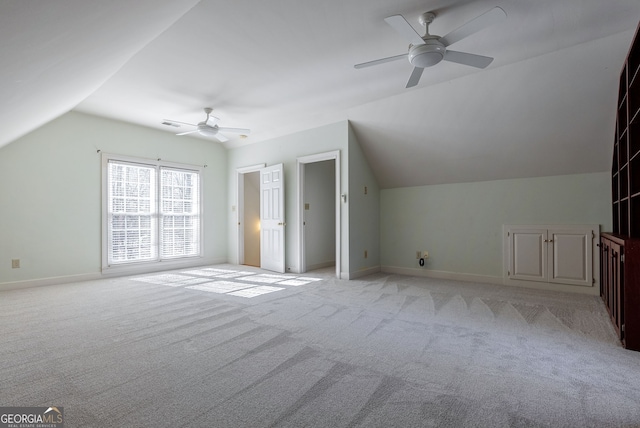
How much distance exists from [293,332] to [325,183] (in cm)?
437

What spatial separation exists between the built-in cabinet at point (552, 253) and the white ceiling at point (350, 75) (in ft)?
2.83

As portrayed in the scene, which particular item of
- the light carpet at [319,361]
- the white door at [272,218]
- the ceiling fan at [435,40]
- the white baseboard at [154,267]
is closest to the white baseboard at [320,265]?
the white door at [272,218]

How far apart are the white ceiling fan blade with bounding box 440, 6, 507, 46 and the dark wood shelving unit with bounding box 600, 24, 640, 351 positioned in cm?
155

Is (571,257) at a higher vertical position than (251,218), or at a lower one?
lower

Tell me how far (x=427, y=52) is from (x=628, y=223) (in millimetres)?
2543

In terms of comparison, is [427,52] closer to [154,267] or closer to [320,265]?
[320,265]

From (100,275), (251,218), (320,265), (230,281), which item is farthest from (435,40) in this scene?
(100,275)

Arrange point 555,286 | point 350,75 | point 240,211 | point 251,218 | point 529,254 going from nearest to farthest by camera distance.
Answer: point 350,75
point 555,286
point 529,254
point 240,211
point 251,218

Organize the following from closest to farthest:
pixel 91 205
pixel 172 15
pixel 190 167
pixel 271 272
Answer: pixel 172 15
pixel 91 205
pixel 271 272
pixel 190 167

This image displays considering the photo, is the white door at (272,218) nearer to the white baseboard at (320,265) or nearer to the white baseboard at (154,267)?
the white baseboard at (320,265)

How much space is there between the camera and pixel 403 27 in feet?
7.91

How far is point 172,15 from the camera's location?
2.53m

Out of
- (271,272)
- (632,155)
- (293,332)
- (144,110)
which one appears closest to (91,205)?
(144,110)

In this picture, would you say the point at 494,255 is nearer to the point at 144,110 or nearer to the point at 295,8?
the point at 295,8
